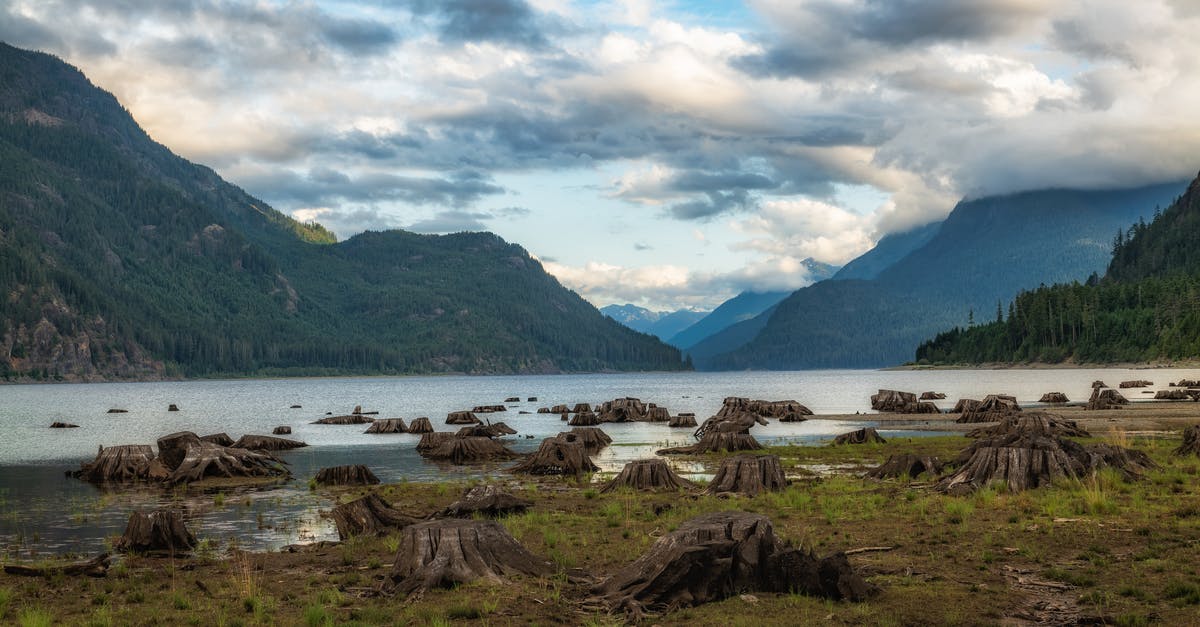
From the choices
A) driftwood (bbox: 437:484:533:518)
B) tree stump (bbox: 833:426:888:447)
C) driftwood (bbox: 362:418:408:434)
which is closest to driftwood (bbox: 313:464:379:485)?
driftwood (bbox: 437:484:533:518)

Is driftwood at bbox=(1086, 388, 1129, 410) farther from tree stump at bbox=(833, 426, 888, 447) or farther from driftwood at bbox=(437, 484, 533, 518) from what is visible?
driftwood at bbox=(437, 484, 533, 518)

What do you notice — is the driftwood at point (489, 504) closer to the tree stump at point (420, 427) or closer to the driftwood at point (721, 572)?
the driftwood at point (721, 572)

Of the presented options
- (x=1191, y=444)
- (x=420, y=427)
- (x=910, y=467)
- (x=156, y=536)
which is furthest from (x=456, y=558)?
(x=420, y=427)

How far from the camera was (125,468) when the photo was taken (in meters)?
43.8

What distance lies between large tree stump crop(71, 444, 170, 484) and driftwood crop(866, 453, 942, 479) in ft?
97.5

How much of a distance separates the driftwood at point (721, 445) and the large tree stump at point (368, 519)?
27.6 meters

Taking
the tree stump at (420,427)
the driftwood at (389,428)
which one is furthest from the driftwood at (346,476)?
the driftwood at (389,428)

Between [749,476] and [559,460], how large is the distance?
12734mm

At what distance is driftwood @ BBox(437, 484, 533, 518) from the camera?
1099 inches

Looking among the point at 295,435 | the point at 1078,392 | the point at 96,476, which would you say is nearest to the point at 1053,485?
the point at 96,476

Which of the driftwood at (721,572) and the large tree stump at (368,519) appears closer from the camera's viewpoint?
the driftwood at (721,572)

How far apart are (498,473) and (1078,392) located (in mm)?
95563

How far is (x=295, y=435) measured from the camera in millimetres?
80062

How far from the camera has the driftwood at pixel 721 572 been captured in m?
17.0
